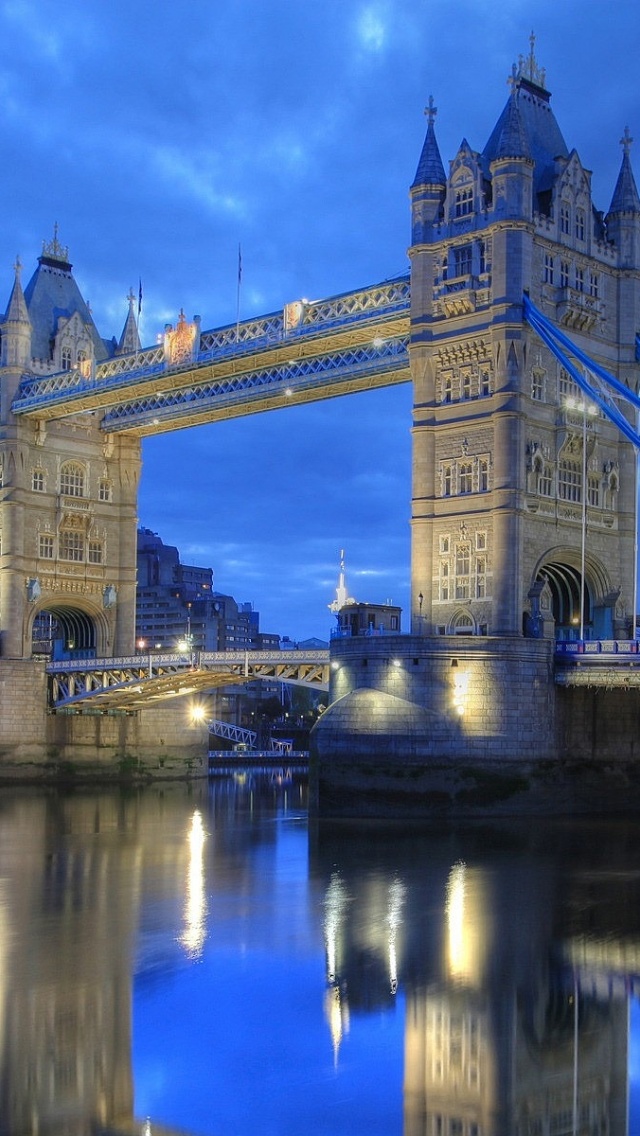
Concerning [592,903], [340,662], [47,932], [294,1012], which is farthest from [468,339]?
[294,1012]

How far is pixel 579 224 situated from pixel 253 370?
48.7ft

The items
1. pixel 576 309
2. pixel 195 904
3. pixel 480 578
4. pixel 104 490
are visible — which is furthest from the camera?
pixel 104 490

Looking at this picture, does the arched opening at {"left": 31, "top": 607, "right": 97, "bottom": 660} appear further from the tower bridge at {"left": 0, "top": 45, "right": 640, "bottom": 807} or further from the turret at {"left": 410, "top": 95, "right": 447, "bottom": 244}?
the turret at {"left": 410, "top": 95, "right": 447, "bottom": 244}

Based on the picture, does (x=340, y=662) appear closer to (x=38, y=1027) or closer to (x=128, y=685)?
→ (x=128, y=685)

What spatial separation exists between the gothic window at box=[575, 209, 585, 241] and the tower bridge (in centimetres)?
9

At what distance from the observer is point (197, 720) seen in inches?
2908

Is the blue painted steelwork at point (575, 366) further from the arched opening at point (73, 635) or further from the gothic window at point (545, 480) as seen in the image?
the arched opening at point (73, 635)

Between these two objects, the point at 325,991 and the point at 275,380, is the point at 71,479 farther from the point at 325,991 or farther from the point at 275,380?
the point at 325,991

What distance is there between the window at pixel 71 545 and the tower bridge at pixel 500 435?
54.2 feet

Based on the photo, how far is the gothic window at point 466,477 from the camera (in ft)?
155

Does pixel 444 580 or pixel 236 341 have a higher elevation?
pixel 236 341

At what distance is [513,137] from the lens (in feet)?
154

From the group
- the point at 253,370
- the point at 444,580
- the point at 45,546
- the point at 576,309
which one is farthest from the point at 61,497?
the point at 576,309

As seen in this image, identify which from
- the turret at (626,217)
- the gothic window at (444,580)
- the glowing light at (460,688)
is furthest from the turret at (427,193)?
the glowing light at (460,688)
